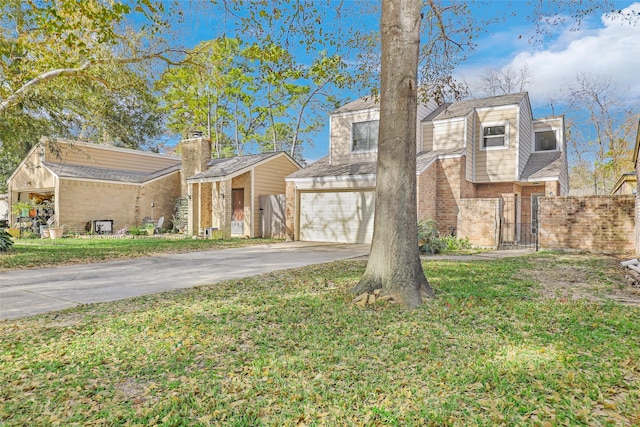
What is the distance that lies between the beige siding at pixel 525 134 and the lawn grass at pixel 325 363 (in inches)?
470

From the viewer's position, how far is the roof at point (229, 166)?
16867mm

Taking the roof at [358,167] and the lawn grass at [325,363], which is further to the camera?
the roof at [358,167]

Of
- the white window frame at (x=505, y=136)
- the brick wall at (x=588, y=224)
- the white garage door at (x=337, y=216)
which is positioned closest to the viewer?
the brick wall at (x=588, y=224)

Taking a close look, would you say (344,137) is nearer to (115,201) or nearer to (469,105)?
(469,105)

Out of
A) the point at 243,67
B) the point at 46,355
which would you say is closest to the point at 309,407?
the point at 46,355

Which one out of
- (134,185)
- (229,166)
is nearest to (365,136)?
(229,166)

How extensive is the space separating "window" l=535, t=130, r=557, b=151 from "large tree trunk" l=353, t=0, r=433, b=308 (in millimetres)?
14540

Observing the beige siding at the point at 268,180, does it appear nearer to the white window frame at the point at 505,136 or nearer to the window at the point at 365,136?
the window at the point at 365,136

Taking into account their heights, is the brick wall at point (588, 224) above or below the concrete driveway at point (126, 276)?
above

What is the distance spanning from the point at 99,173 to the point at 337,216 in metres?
13.0


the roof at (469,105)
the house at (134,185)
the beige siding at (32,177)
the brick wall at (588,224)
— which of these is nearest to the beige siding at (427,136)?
the roof at (469,105)

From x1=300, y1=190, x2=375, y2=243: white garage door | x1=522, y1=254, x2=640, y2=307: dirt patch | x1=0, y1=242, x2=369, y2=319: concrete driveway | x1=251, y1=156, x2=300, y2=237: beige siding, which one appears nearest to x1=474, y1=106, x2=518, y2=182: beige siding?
x1=300, y1=190, x2=375, y2=243: white garage door

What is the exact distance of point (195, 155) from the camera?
62.8 feet

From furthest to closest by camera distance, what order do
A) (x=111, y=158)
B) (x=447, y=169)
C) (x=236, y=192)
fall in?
1. (x=111, y=158)
2. (x=236, y=192)
3. (x=447, y=169)
